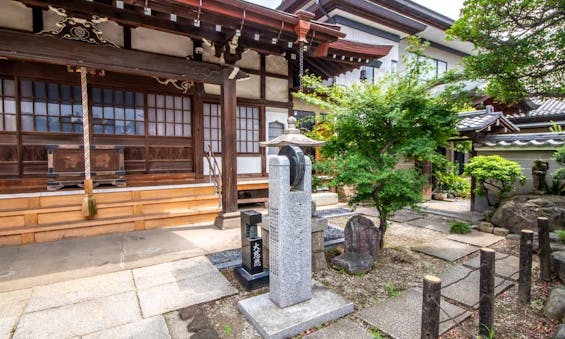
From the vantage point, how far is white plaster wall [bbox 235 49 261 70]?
809cm

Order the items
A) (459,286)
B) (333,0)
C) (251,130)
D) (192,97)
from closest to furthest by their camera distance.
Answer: (459,286) < (192,97) < (251,130) < (333,0)

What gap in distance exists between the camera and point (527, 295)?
3.28m

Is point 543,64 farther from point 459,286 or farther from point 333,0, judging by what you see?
point 333,0


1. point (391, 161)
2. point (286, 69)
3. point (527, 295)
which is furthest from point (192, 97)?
point (527, 295)

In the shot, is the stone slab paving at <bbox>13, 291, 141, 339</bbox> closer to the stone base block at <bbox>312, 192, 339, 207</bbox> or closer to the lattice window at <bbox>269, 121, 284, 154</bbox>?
the stone base block at <bbox>312, 192, 339, 207</bbox>

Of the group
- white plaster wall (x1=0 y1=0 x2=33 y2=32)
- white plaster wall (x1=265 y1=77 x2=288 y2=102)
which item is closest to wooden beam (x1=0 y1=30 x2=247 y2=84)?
white plaster wall (x1=0 y1=0 x2=33 y2=32)

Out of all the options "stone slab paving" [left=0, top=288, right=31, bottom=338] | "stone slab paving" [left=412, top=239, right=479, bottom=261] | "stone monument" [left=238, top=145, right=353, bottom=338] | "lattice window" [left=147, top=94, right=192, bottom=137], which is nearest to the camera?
"stone slab paving" [left=0, top=288, right=31, bottom=338]

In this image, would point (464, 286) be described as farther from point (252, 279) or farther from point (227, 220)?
point (227, 220)

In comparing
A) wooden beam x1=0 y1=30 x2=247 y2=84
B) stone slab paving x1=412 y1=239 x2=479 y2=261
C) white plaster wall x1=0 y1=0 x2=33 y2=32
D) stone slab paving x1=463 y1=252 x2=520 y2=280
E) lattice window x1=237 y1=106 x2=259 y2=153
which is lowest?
stone slab paving x1=463 y1=252 x2=520 y2=280

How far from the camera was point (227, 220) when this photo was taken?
6094 millimetres

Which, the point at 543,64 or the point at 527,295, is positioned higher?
the point at 543,64

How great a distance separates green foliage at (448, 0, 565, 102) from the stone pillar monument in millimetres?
3824

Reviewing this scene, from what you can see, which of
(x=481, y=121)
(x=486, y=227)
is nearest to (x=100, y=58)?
(x=486, y=227)

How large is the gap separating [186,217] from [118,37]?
177 inches
